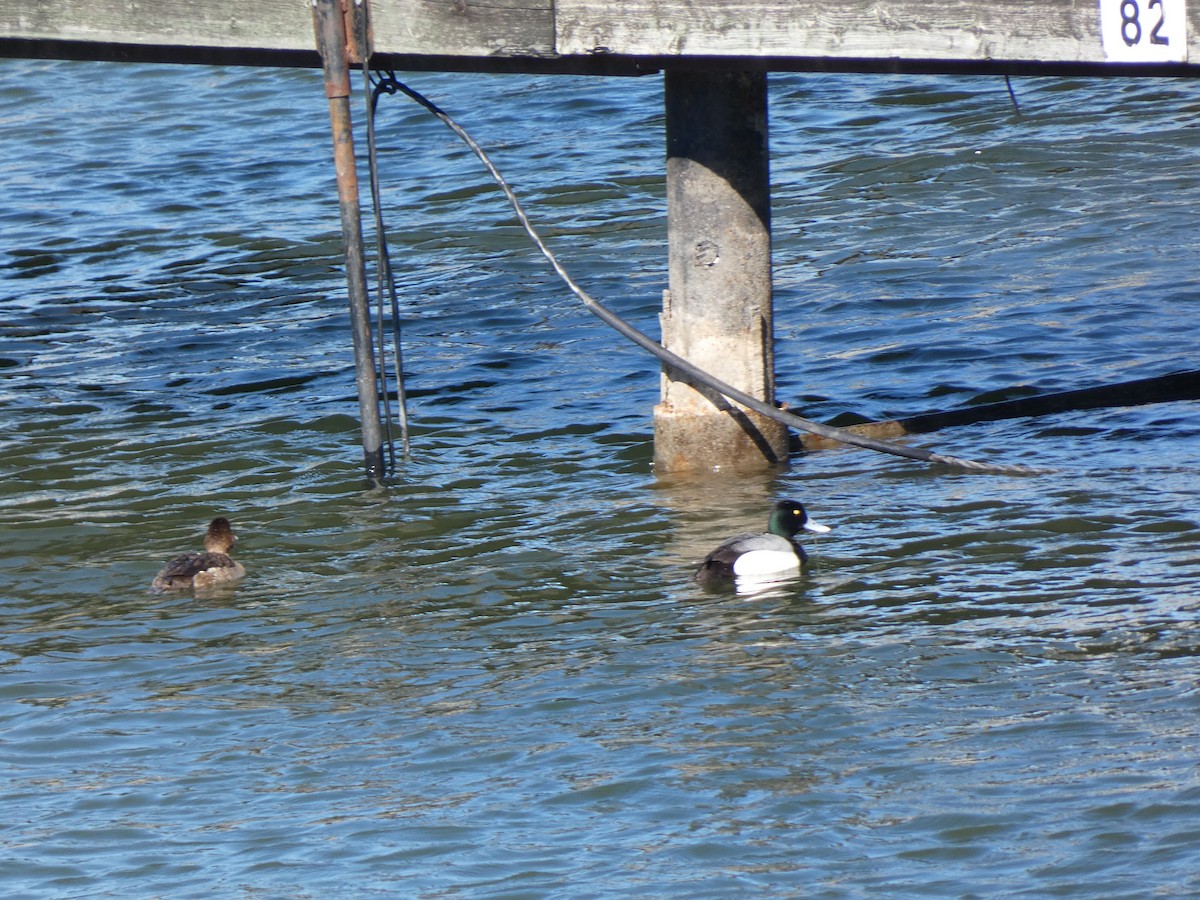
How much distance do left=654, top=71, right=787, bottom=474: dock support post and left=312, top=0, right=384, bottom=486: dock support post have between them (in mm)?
1536

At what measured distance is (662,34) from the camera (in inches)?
361

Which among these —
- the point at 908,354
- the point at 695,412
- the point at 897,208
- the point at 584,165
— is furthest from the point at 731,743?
the point at 584,165

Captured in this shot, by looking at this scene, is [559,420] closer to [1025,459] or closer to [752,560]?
[1025,459]

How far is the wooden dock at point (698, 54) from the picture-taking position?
8836 mm

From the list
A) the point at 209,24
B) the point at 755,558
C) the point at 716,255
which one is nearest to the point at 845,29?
the point at 716,255

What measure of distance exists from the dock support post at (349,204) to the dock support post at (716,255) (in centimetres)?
154

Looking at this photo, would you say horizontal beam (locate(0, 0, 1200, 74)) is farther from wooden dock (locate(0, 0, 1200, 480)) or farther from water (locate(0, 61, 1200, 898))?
water (locate(0, 61, 1200, 898))

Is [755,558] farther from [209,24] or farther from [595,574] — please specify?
[209,24]

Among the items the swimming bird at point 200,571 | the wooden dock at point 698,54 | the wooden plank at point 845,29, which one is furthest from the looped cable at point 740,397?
the swimming bird at point 200,571

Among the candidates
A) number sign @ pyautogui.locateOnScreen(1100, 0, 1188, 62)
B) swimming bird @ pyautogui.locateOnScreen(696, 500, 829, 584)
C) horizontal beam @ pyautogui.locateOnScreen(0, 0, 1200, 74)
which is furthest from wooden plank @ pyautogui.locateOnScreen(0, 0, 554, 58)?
number sign @ pyautogui.locateOnScreen(1100, 0, 1188, 62)

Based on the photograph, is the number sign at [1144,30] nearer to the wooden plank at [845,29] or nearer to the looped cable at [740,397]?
the wooden plank at [845,29]

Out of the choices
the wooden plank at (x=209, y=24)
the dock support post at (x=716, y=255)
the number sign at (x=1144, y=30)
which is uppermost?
the wooden plank at (x=209, y=24)

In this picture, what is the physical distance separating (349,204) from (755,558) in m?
2.96

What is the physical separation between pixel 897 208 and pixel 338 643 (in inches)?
419
